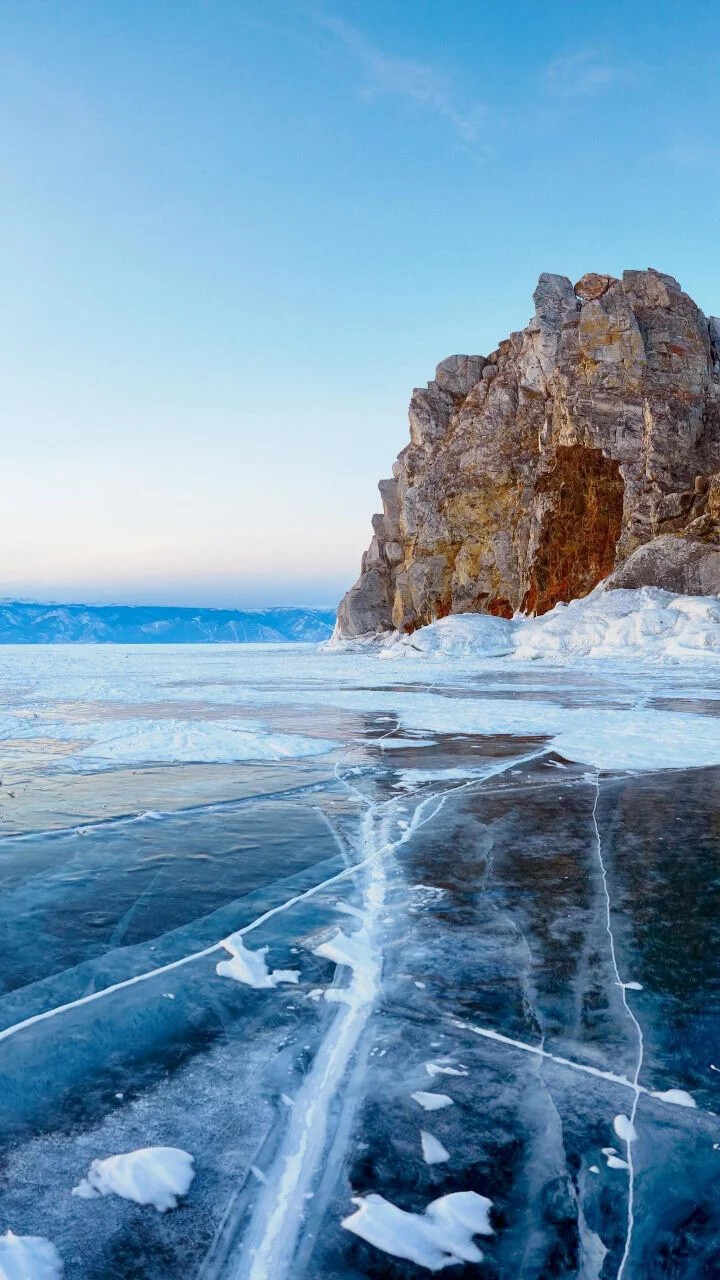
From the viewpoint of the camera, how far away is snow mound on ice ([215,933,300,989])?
3.19 meters

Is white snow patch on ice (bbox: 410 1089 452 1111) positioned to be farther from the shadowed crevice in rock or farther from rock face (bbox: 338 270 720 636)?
the shadowed crevice in rock

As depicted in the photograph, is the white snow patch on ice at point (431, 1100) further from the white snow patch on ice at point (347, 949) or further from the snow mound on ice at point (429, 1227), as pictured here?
the white snow patch on ice at point (347, 949)

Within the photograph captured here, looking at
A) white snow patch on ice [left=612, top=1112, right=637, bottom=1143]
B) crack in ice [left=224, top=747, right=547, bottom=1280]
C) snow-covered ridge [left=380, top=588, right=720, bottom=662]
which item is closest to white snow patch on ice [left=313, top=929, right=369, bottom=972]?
crack in ice [left=224, top=747, right=547, bottom=1280]

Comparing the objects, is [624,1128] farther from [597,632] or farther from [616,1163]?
[597,632]

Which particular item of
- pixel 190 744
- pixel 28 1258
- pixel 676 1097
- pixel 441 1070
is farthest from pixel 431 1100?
pixel 190 744

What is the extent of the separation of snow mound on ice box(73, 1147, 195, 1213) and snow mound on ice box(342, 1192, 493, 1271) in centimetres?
45

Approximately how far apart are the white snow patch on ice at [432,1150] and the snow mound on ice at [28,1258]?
95cm

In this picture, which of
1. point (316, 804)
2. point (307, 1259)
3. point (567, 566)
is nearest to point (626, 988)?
point (307, 1259)

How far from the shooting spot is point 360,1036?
2693 millimetres

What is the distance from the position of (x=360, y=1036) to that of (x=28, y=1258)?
49.6 inches

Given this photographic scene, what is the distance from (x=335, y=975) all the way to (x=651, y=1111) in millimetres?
1396

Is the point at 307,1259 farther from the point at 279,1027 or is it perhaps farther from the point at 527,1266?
the point at 279,1027

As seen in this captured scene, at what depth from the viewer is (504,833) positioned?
5562 millimetres

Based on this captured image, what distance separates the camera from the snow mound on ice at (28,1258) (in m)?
1.65
